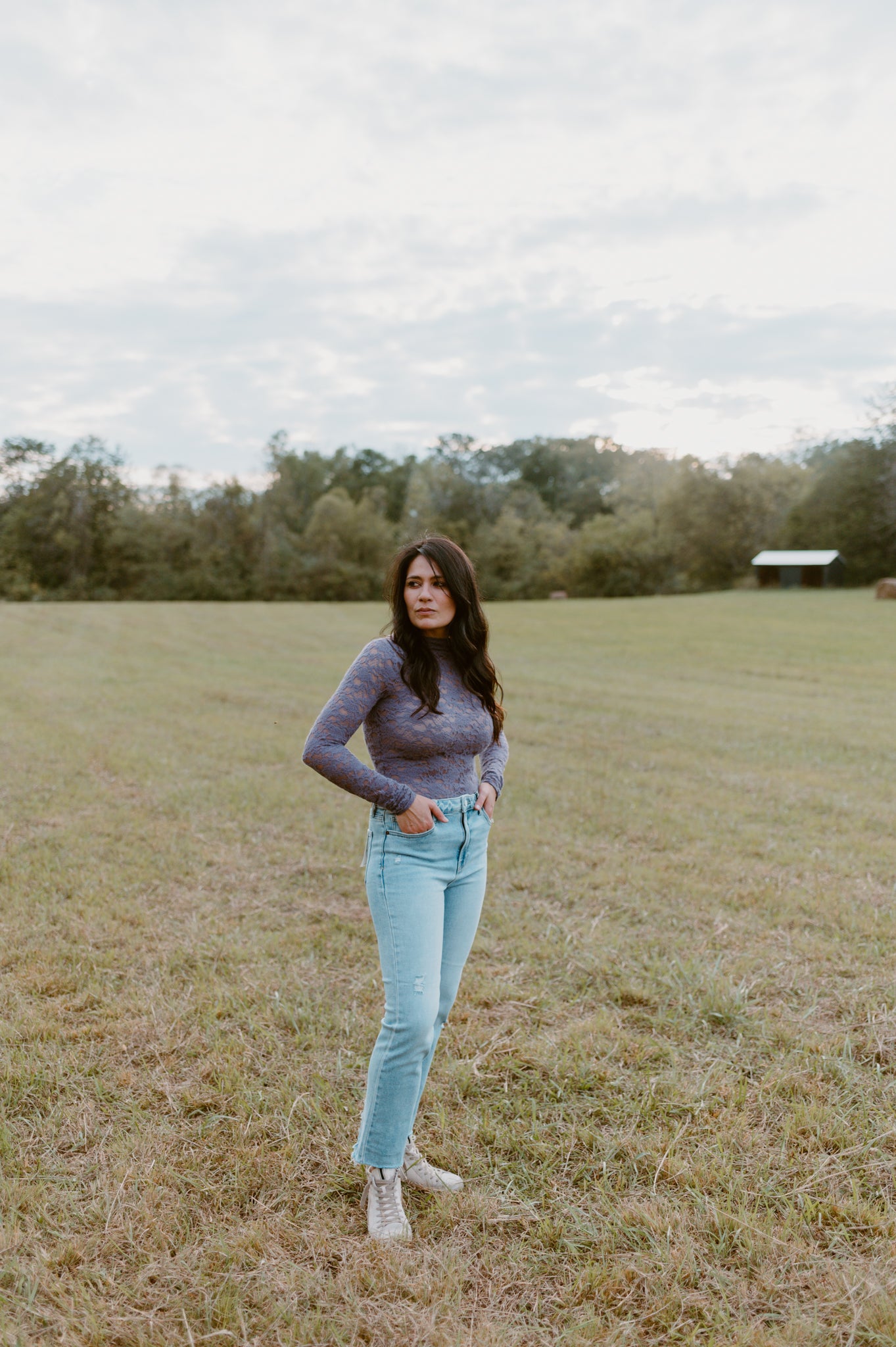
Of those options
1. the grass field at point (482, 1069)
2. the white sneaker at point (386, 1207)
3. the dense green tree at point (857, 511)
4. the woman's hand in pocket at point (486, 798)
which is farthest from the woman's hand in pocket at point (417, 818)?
the dense green tree at point (857, 511)

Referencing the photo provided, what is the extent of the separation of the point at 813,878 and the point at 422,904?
3.93m

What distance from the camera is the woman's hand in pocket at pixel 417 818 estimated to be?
8.33 ft

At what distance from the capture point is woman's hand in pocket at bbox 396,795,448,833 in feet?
8.33

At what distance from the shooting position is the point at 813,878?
5.57 meters

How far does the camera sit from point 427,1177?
9.18 feet

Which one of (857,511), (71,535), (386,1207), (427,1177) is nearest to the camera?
(386,1207)

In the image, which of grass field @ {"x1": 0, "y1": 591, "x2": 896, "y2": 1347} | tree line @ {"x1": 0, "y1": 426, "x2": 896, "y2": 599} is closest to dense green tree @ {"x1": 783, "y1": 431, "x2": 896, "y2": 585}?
tree line @ {"x1": 0, "y1": 426, "x2": 896, "y2": 599}

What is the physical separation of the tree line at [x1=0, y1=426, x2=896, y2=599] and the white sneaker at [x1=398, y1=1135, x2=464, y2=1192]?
49.0 m

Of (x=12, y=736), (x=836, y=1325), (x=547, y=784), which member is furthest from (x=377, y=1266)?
(x=12, y=736)

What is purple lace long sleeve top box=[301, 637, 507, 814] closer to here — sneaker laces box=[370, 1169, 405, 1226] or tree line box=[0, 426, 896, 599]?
sneaker laces box=[370, 1169, 405, 1226]

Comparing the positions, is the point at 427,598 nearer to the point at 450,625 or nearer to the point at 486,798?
the point at 450,625

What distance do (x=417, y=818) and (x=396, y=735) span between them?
287mm

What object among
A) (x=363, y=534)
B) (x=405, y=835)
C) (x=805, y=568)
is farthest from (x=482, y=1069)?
(x=363, y=534)

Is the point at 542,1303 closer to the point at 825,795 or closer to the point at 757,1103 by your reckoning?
the point at 757,1103
